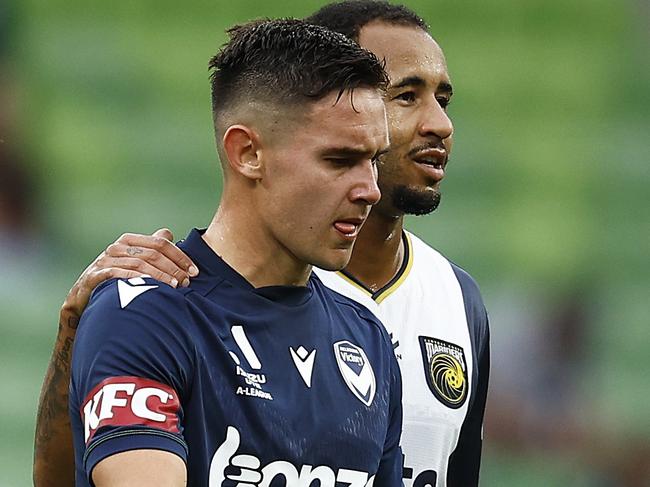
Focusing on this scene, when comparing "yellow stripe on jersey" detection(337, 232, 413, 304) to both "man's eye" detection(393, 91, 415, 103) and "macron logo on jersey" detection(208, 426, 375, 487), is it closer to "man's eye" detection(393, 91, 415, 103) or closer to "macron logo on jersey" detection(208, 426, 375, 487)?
"man's eye" detection(393, 91, 415, 103)

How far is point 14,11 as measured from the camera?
852 centimetres

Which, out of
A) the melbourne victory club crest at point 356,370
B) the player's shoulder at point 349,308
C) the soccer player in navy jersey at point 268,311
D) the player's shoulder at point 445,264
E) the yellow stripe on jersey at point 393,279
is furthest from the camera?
the player's shoulder at point 445,264

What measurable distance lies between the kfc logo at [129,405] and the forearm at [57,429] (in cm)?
63

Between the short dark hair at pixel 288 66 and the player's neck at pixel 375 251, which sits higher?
the short dark hair at pixel 288 66

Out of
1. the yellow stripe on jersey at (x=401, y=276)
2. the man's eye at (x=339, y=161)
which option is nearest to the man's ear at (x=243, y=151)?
the man's eye at (x=339, y=161)

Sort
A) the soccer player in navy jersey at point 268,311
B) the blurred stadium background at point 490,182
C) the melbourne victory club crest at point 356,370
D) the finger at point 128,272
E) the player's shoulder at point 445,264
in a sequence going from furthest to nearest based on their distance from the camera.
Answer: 1. the blurred stadium background at point 490,182
2. the player's shoulder at point 445,264
3. the melbourne victory club crest at point 356,370
4. the finger at point 128,272
5. the soccer player in navy jersey at point 268,311

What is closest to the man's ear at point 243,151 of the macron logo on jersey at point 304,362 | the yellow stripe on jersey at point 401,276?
the macron logo on jersey at point 304,362

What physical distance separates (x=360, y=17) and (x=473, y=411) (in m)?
1.13

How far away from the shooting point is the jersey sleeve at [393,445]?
292 cm

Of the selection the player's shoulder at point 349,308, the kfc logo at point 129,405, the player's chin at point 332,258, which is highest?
the player's chin at point 332,258

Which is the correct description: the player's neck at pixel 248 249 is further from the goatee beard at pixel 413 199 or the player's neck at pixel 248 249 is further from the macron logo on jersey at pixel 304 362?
the goatee beard at pixel 413 199

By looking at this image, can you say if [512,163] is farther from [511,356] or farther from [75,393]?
[75,393]

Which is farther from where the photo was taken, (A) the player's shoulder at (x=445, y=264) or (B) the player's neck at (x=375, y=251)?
(A) the player's shoulder at (x=445, y=264)

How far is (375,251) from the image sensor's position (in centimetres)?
373
